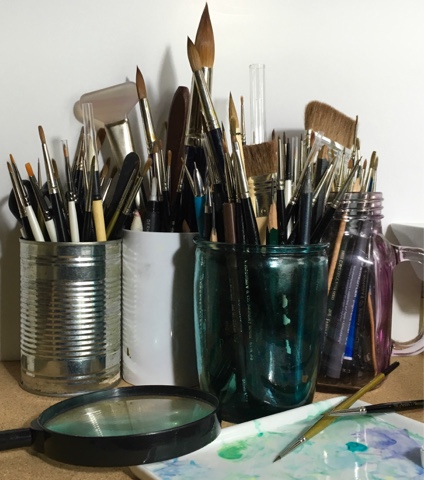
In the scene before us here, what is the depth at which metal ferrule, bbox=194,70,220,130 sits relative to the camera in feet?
1.86

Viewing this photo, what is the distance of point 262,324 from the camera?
53cm

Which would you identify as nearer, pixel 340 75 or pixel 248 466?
pixel 248 466

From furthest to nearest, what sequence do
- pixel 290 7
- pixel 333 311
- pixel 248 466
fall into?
pixel 290 7, pixel 333 311, pixel 248 466

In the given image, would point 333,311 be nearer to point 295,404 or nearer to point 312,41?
point 295,404

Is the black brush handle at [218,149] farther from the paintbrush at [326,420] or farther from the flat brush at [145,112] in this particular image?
the paintbrush at [326,420]

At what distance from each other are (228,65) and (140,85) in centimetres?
13

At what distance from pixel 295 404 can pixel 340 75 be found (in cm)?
41

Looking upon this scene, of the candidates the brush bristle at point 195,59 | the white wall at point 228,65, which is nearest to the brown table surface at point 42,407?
the white wall at point 228,65

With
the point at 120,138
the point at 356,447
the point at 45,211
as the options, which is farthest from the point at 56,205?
the point at 356,447

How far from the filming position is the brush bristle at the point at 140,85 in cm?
65

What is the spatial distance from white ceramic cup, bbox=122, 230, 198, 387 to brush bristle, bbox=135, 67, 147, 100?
5.7 inches

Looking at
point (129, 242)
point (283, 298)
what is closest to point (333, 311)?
point (283, 298)

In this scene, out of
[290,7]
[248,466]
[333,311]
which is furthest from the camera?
[290,7]

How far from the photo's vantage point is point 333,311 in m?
0.61
